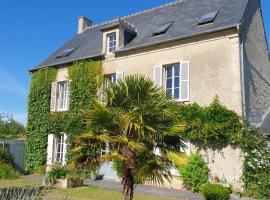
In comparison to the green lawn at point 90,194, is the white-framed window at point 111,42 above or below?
above

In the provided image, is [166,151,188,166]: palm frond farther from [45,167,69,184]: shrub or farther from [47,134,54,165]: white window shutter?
[47,134,54,165]: white window shutter

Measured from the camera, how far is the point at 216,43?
43.1ft

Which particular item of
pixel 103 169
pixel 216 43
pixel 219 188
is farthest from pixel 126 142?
pixel 103 169

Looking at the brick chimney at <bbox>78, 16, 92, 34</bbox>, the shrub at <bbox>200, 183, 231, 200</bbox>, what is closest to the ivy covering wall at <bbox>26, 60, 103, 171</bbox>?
the brick chimney at <bbox>78, 16, 92, 34</bbox>

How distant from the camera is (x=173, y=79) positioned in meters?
14.4

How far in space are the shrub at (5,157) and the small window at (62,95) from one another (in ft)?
12.0

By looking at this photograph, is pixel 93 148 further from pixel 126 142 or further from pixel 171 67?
pixel 171 67

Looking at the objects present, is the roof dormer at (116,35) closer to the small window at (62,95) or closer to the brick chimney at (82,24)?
the small window at (62,95)

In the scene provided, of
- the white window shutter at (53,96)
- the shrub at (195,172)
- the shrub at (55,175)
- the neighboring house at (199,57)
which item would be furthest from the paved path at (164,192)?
the white window shutter at (53,96)

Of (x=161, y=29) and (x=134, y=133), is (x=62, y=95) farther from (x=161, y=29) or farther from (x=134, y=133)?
(x=134, y=133)

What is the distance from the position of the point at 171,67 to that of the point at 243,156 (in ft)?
16.2

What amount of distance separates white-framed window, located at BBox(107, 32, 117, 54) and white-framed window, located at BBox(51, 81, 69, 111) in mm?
3373

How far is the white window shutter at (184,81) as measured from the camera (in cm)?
1360

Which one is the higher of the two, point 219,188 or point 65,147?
point 65,147
